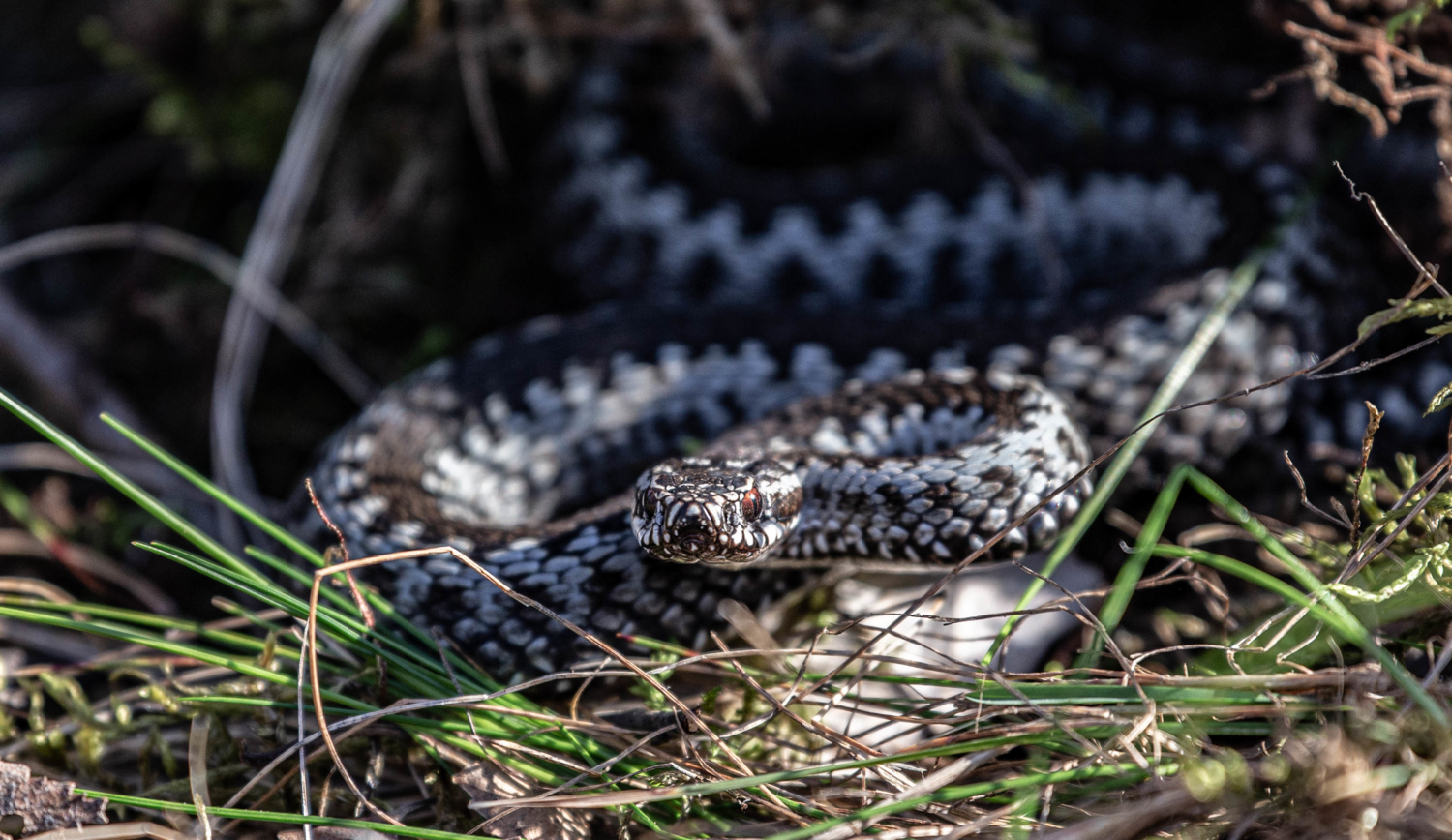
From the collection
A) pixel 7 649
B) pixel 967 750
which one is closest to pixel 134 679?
pixel 7 649

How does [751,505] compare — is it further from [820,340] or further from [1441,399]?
[1441,399]

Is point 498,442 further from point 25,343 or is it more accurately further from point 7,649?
point 25,343

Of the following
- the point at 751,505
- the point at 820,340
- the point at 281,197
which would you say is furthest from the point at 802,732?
the point at 281,197

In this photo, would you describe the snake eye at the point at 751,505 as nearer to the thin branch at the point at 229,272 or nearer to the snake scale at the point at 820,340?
the snake scale at the point at 820,340

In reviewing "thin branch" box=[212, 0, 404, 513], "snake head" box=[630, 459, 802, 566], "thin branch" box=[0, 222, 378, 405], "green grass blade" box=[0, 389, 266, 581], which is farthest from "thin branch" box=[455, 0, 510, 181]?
"green grass blade" box=[0, 389, 266, 581]

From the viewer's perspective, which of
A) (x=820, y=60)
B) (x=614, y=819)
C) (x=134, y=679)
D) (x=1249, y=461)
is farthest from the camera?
(x=820, y=60)

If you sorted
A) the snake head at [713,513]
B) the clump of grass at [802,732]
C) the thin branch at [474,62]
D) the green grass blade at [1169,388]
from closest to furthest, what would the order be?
1. the clump of grass at [802,732]
2. the snake head at [713,513]
3. the green grass blade at [1169,388]
4. the thin branch at [474,62]

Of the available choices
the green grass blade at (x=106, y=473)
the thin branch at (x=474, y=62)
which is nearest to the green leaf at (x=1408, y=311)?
the green grass blade at (x=106, y=473)

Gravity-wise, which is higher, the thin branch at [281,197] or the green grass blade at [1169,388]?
the thin branch at [281,197]
